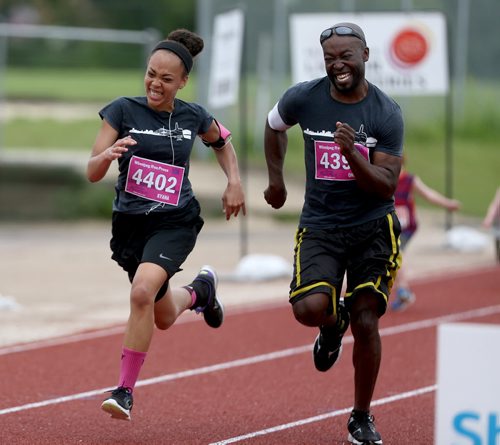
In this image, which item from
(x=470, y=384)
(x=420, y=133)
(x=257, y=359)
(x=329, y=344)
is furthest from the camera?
(x=420, y=133)

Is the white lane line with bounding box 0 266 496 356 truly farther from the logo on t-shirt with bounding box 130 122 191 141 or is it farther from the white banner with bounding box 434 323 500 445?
the white banner with bounding box 434 323 500 445

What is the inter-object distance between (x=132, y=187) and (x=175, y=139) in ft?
1.14

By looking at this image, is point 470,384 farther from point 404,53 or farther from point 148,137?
point 404,53

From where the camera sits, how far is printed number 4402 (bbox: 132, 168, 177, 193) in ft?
22.9

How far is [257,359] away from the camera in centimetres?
976

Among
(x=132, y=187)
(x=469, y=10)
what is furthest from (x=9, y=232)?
(x=132, y=187)

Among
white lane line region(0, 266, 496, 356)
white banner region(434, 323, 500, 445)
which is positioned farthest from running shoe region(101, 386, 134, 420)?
white lane line region(0, 266, 496, 356)

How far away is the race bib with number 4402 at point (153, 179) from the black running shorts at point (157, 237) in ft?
0.40

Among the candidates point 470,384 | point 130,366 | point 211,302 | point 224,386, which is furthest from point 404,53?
point 470,384

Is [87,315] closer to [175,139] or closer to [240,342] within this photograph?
[240,342]

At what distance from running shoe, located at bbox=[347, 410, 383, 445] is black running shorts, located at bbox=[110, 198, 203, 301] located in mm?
1244

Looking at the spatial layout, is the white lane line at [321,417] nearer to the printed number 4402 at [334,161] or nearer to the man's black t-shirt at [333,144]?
the man's black t-shirt at [333,144]

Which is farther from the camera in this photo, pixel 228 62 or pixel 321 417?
pixel 228 62

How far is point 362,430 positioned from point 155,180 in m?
1.72
